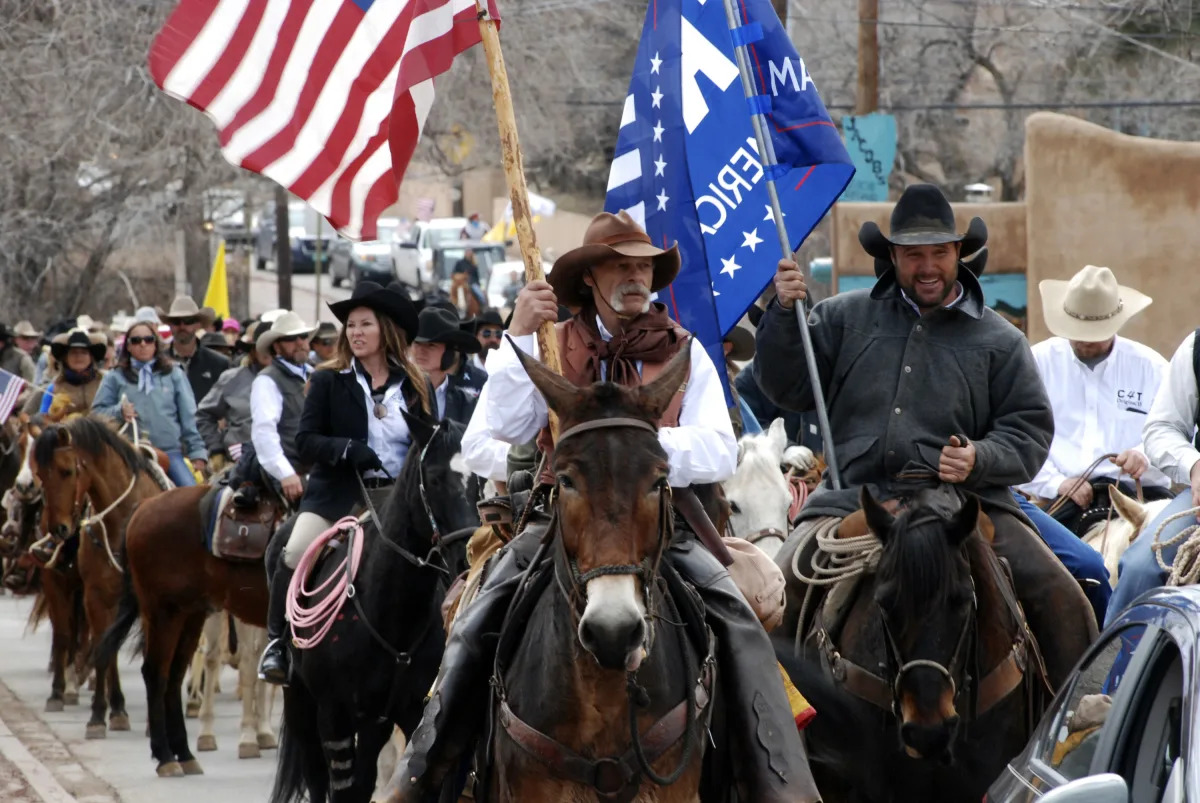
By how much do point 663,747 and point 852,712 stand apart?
6.41ft

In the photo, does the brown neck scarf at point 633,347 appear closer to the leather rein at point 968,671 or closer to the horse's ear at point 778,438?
the leather rein at point 968,671

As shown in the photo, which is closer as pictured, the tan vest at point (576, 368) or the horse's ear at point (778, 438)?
the tan vest at point (576, 368)

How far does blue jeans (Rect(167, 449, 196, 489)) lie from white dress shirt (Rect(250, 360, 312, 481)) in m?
4.18

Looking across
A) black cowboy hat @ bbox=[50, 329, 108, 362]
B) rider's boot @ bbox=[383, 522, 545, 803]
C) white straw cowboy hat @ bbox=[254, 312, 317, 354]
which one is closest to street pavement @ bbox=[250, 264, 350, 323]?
black cowboy hat @ bbox=[50, 329, 108, 362]

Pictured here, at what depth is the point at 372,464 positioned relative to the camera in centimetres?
1045

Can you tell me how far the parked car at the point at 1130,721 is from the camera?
421 cm

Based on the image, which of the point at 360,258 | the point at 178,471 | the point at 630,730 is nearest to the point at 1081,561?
the point at 630,730

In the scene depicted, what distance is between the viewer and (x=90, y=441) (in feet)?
50.3

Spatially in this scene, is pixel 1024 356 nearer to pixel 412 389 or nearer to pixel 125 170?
pixel 412 389

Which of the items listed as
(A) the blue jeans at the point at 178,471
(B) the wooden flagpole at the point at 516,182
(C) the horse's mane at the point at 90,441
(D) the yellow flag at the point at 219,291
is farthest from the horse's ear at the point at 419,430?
(D) the yellow flag at the point at 219,291

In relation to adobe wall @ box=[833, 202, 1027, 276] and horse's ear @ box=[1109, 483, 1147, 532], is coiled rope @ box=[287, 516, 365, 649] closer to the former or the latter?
horse's ear @ box=[1109, 483, 1147, 532]

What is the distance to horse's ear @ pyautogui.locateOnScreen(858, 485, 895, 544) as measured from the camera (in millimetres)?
7375

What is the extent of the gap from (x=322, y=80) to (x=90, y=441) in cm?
822

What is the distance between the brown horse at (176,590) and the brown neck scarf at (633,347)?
7.50 meters
